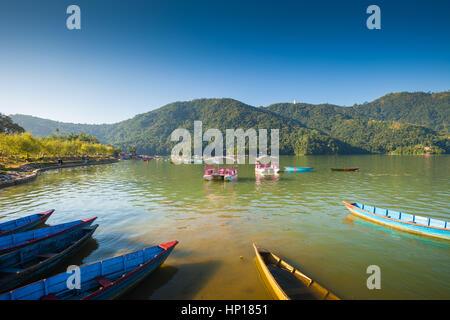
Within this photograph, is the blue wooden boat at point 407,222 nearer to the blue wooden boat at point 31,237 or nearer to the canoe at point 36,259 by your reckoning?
the canoe at point 36,259

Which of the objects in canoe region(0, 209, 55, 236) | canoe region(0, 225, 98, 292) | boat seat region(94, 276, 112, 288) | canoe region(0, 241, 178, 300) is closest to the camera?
canoe region(0, 241, 178, 300)

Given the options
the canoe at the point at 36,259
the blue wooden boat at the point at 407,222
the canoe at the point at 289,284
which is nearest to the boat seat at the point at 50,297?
the canoe at the point at 36,259

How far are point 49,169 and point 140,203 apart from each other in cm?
6526

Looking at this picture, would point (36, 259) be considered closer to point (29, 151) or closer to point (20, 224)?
point (20, 224)

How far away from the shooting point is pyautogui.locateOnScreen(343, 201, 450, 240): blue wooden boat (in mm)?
16312

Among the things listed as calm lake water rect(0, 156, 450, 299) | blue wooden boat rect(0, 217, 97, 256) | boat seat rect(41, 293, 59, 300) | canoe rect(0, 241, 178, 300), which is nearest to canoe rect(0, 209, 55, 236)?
calm lake water rect(0, 156, 450, 299)

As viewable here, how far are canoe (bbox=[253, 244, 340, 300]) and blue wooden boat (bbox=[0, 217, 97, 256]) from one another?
42.7 ft

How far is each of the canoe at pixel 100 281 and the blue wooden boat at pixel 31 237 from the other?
507 centimetres

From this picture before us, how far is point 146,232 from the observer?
60.4ft

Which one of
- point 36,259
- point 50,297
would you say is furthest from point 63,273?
point 36,259

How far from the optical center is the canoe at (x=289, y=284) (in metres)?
9.59

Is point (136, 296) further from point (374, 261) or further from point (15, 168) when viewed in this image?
point (15, 168)

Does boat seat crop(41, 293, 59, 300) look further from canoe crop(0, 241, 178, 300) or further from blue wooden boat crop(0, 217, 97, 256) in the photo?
blue wooden boat crop(0, 217, 97, 256)

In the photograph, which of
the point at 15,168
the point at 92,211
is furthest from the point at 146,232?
the point at 15,168
